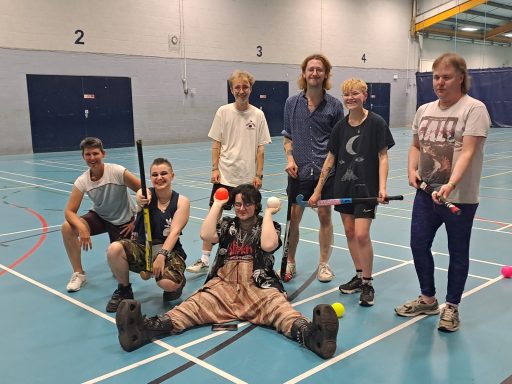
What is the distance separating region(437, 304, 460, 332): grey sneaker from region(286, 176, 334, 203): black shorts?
125 cm

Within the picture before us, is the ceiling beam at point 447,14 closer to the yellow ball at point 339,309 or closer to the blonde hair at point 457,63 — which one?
the blonde hair at point 457,63

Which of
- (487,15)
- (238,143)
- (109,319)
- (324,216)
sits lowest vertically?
(109,319)

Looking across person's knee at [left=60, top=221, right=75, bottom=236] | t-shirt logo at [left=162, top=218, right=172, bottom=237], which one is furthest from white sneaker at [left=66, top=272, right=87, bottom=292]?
t-shirt logo at [left=162, top=218, right=172, bottom=237]

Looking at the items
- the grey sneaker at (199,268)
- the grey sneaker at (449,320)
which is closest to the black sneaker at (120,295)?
the grey sneaker at (199,268)

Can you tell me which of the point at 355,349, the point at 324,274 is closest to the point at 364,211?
the point at 324,274

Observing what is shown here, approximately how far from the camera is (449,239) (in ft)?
10.6

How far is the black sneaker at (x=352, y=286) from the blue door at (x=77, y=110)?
14019 millimetres

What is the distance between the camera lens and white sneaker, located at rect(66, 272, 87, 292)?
4.05 m

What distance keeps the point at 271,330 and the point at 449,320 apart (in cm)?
113

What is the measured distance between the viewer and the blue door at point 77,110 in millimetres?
15578

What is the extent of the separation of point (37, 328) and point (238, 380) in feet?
5.03

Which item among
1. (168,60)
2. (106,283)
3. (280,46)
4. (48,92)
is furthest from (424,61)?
(106,283)

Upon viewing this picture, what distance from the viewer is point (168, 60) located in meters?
17.8

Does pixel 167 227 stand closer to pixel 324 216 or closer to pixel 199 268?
pixel 199 268
